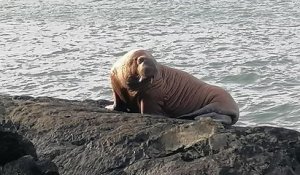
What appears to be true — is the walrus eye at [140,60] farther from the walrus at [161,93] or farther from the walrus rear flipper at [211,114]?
the walrus rear flipper at [211,114]

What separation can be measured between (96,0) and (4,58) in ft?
39.9

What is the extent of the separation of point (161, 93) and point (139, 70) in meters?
0.34

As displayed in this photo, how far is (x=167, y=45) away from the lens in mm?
17234

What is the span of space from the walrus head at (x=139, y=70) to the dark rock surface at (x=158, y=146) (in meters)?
1.10

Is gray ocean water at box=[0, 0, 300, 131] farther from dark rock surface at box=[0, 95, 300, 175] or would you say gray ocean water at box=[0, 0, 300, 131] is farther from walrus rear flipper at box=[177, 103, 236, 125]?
dark rock surface at box=[0, 95, 300, 175]

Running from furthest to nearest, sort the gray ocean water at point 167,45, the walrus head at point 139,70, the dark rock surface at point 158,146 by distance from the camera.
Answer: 1. the gray ocean water at point 167,45
2. the walrus head at point 139,70
3. the dark rock surface at point 158,146

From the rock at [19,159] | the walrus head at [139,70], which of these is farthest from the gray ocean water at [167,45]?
the rock at [19,159]

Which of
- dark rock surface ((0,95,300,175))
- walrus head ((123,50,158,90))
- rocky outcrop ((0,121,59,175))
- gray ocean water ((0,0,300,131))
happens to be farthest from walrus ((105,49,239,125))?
gray ocean water ((0,0,300,131))

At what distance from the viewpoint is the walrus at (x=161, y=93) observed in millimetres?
6508

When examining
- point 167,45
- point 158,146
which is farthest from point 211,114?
point 167,45

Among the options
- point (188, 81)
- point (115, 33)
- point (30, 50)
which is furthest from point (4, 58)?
point (188, 81)

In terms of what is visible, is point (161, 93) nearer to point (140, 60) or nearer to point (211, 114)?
point (140, 60)

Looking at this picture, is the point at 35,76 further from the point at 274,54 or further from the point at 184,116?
the point at 184,116

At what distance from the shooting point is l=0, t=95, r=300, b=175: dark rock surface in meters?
4.34
